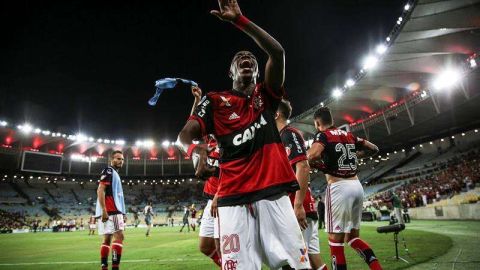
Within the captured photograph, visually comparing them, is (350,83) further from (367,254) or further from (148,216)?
(367,254)

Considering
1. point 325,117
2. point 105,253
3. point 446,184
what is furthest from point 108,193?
point 446,184

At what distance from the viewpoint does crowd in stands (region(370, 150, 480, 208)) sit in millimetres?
24205

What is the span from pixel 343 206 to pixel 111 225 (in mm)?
4877

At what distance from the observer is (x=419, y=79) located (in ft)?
123

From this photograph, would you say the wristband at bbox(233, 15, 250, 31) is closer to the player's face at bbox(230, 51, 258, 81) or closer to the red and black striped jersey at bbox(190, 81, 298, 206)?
the player's face at bbox(230, 51, 258, 81)

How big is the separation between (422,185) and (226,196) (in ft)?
113

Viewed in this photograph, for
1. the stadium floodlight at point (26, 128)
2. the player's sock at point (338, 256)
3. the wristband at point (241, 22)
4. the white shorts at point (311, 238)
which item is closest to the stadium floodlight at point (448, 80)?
the player's sock at point (338, 256)

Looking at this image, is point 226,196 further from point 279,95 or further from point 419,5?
point 419,5

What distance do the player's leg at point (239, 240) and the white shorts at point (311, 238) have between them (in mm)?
2284

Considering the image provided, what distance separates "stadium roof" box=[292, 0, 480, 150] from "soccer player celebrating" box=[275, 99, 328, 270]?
782 inches

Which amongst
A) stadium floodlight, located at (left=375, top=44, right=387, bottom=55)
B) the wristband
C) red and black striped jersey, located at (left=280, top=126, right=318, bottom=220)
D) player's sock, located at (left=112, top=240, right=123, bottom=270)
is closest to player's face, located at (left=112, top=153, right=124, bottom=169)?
player's sock, located at (left=112, top=240, right=123, bottom=270)

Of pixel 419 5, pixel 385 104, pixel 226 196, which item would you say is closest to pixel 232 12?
pixel 226 196

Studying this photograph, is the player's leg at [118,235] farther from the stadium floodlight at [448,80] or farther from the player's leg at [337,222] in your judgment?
the stadium floodlight at [448,80]

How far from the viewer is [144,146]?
64250 mm
